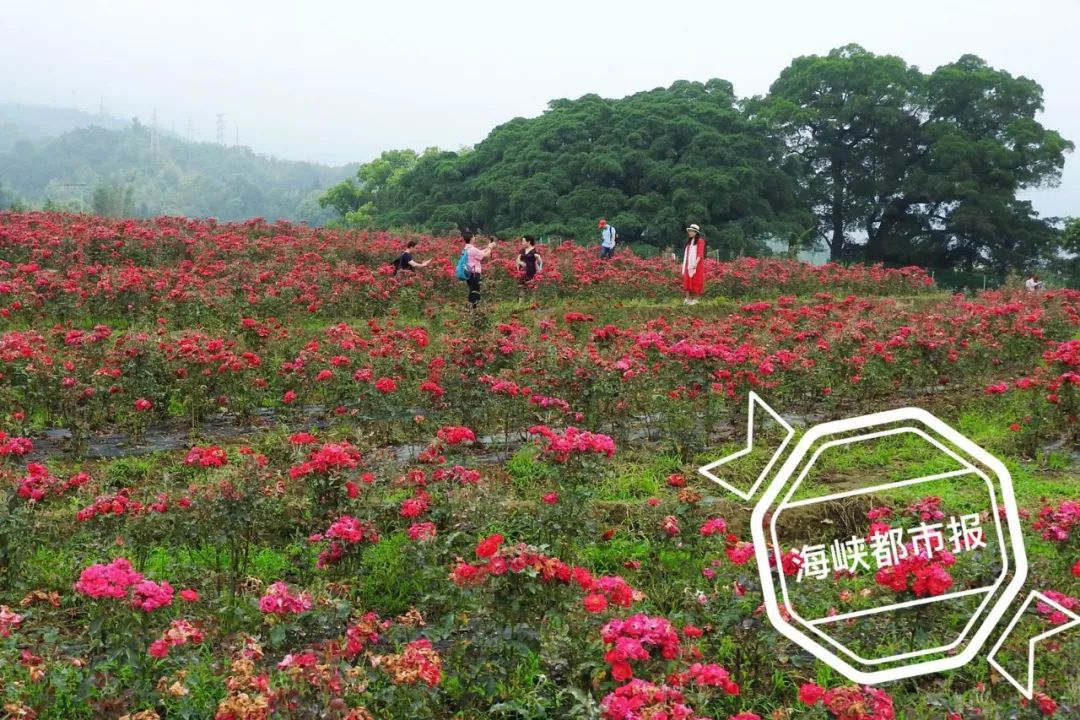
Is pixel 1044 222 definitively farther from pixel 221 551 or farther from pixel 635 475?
pixel 221 551

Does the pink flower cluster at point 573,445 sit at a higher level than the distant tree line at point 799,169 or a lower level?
lower

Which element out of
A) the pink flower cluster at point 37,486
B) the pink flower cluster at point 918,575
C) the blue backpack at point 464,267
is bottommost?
the pink flower cluster at point 37,486

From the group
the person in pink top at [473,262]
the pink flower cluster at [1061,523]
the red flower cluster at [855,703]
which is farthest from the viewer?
the person in pink top at [473,262]

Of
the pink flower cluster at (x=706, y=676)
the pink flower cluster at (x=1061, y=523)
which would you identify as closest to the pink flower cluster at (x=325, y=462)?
the pink flower cluster at (x=706, y=676)

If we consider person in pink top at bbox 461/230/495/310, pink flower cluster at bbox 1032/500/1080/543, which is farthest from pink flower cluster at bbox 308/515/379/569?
person in pink top at bbox 461/230/495/310

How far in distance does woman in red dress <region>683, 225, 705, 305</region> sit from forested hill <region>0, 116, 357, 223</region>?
67731mm

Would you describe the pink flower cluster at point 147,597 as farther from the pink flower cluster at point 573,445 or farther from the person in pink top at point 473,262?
the person in pink top at point 473,262

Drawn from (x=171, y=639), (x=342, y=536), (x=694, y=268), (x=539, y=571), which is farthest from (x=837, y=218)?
(x=171, y=639)

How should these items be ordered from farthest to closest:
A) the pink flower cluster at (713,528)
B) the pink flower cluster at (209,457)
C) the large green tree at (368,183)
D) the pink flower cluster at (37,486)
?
1. the large green tree at (368,183)
2. the pink flower cluster at (209,457)
3. the pink flower cluster at (37,486)
4. the pink flower cluster at (713,528)

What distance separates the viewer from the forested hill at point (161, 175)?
9244 centimetres

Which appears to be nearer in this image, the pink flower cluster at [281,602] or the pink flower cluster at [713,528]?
the pink flower cluster at [281,602]

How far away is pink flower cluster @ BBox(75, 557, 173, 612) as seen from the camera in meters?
2.70

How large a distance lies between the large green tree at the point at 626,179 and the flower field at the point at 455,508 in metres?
16.7

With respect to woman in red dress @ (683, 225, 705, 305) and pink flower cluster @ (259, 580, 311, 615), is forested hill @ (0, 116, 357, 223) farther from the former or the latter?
pink flower cluster @ (259, 580, 311, 615)
